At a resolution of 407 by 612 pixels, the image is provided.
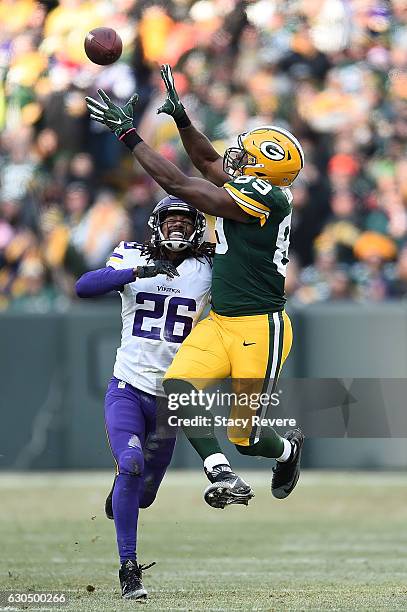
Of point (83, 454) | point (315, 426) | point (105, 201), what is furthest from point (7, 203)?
point (315, 426)

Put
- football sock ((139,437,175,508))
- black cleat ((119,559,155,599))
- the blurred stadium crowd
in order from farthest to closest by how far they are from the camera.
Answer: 1. the blurred stadium crowd
2. football sock ((139,437,175,508))
3. black cleat ((119,559,155,599))

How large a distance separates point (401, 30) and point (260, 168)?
7359mm

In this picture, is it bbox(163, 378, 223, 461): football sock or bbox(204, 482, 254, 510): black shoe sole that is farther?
bbox(163, 378, 223, 461): football sock

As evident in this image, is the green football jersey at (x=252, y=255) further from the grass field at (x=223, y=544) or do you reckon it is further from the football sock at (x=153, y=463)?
the grass field at (x=223, y=544)

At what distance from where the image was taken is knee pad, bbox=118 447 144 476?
653 centimetres

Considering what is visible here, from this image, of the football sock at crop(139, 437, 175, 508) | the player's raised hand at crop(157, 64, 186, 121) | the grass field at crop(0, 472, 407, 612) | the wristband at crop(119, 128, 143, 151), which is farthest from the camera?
the football sock at crop(139, 437, 175, 508)

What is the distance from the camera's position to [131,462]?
6.54 metres

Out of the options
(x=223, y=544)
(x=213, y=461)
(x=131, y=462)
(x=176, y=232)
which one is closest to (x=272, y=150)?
(x=176, y=232)

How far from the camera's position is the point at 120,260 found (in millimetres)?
6930

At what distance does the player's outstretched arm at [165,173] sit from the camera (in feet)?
21.1

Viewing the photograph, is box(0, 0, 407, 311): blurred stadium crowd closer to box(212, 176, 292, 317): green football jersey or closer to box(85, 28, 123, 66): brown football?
box(85, 28, 123, 66): brown football

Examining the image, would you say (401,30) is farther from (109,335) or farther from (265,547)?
(265,547)

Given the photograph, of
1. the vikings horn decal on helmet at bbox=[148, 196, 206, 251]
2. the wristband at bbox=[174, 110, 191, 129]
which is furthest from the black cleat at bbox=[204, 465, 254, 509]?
the wristband at bbox=[174, 110, 191, 129]

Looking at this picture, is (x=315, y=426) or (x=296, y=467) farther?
(x=315, y=426)
